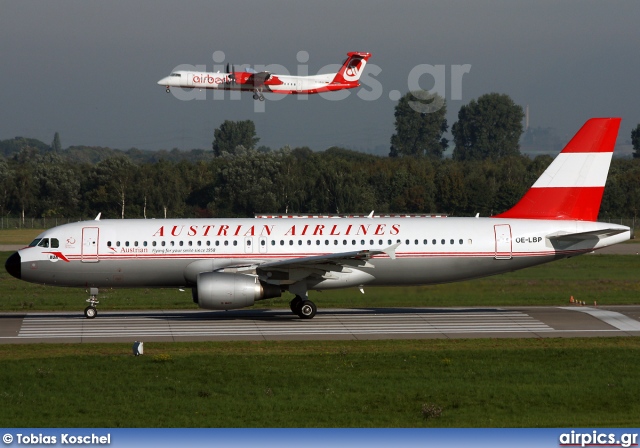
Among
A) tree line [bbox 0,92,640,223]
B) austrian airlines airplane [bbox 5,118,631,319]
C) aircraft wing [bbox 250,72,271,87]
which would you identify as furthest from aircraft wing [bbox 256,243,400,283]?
tree line [bbox 0,92,640,223]

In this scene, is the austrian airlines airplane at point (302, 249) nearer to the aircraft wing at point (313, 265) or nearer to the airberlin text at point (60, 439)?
the aircraft wing at point (313, 265)

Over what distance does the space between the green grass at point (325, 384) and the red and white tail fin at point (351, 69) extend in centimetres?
4409

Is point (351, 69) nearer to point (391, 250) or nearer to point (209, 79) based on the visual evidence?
point (209, 79)

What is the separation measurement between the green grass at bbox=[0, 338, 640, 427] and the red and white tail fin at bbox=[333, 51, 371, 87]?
→ 145 feet

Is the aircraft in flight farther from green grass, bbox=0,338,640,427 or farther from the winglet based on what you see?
green grass, bbox=0,338,640,427

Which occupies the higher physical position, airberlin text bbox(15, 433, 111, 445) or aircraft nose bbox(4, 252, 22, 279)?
aircraft nose bbox(4, 252, 22, 279)

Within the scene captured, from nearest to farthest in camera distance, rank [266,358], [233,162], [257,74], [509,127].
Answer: [266,358]
[257,74]
[233,162]
[509,127]

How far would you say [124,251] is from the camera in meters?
33.8

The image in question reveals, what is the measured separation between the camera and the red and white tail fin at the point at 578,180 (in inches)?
1366

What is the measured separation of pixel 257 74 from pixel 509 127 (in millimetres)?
132597

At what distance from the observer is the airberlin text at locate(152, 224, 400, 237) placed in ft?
112

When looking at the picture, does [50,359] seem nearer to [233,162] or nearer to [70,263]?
[70,263]

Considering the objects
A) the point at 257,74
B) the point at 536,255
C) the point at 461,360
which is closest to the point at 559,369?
the point at 461,360

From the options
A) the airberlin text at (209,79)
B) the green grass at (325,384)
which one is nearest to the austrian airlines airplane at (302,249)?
the green grass at (325,384)
